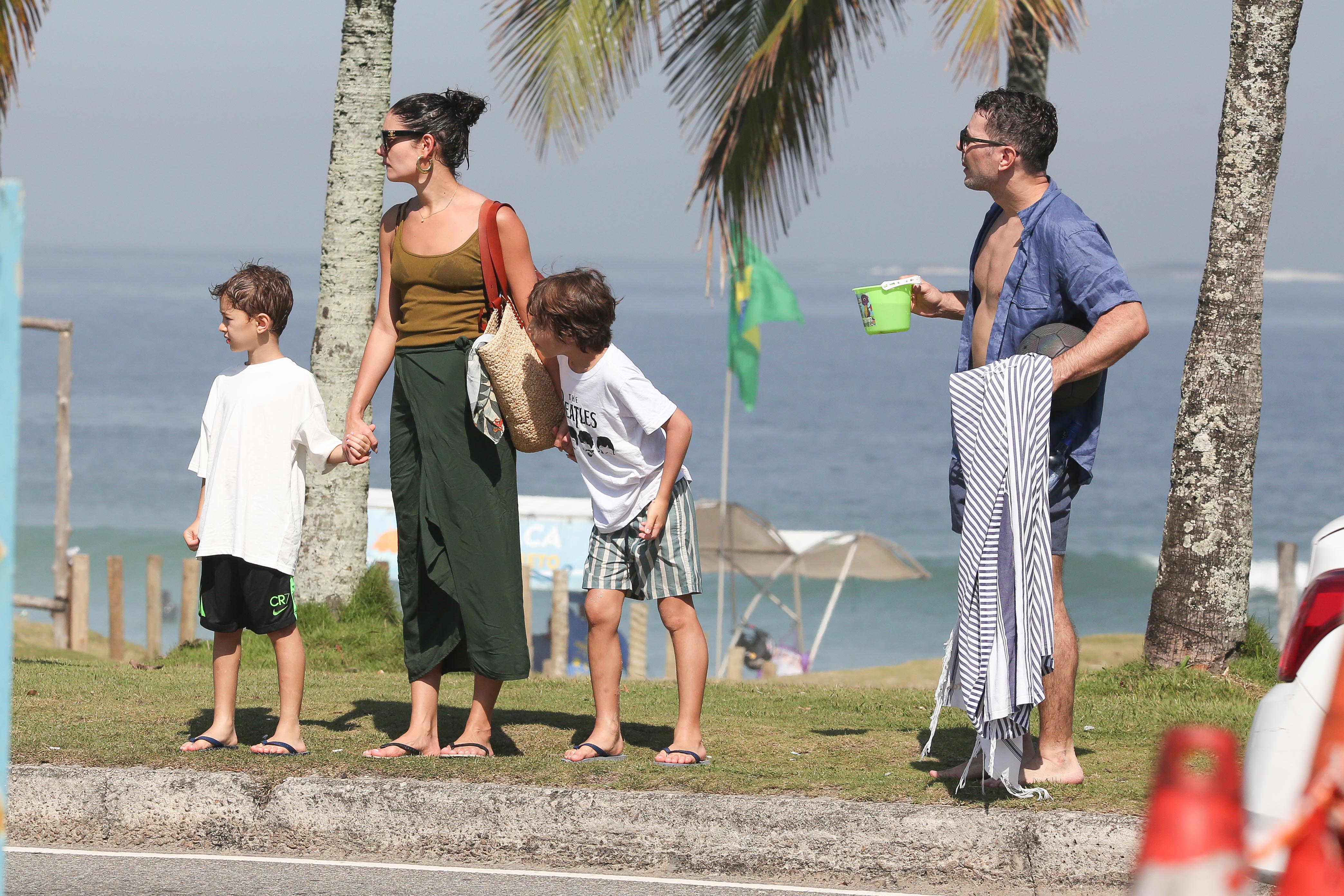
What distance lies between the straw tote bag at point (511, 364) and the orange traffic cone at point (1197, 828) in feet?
11.8

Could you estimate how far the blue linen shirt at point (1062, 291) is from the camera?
14.1 ft

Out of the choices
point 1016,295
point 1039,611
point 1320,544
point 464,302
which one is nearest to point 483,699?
point 464,302

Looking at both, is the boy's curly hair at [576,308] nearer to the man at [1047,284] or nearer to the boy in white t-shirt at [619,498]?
the boy in white t-shirt at [619,498]

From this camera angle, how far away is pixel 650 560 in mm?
4742

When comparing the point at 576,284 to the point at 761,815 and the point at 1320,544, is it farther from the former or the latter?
the point at 1320,544

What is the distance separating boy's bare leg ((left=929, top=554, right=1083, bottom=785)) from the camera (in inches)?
174

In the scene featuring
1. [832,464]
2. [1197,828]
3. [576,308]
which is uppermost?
[576,308]

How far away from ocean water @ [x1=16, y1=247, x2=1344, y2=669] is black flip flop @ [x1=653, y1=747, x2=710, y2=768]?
5086mm

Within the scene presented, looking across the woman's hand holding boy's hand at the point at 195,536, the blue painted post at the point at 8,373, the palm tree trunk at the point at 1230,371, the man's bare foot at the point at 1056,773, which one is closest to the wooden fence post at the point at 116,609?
the woman's hand holding boy's hand at the point at 195,536

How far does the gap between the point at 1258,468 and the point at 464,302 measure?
179ft

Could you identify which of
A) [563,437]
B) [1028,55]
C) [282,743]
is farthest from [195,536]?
[1028,55]

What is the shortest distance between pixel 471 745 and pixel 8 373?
295 centimetres

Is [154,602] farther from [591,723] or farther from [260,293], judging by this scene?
[260,293]

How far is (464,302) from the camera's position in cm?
482
